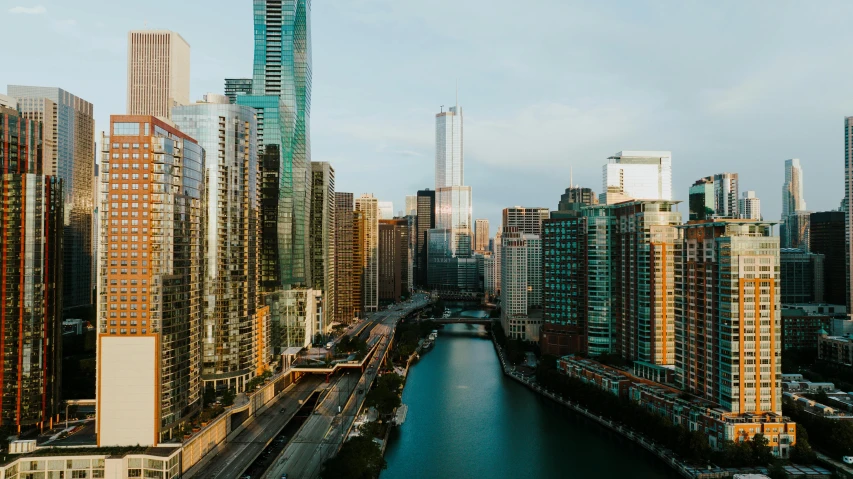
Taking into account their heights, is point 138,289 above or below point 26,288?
above

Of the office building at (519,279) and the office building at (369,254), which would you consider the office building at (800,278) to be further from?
the office building at (369,254)

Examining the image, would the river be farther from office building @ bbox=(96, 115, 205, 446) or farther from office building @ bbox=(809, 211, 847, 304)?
office building @ bbox=(809, 211, 847, 304)

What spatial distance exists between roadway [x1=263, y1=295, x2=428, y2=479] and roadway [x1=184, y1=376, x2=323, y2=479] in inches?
78.9

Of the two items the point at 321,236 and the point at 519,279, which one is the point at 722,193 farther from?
the point at 321,236

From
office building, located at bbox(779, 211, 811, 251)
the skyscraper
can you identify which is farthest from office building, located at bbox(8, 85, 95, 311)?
office building, located at bbox(779, 211, 811, 251)

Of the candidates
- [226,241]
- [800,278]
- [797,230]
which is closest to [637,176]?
[800,278]

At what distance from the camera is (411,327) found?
373ft

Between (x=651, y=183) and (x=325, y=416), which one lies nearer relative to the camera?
(x=325, y=416)

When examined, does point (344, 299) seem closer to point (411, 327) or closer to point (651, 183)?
point (411, 327)

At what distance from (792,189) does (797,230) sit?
931 inches

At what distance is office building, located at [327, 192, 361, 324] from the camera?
4680 inches

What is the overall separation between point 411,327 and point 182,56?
72603 mm

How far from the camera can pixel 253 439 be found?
156 feet

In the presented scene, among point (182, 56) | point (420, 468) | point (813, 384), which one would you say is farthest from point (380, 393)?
point (182, 56)
